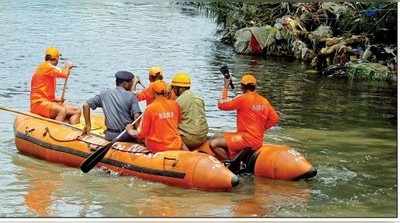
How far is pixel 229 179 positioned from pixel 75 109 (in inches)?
101

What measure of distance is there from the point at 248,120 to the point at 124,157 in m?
1.26

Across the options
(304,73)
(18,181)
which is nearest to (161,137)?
(18,181)

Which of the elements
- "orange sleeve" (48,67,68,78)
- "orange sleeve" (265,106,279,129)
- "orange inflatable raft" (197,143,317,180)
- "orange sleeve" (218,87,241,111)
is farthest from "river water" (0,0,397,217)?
"orange sleeve" (48,67,68,78)

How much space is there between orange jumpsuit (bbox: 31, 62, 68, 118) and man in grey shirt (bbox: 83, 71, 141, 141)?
1154mm

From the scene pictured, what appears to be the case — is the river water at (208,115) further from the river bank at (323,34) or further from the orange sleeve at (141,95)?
the orange sleeve at (141,95)

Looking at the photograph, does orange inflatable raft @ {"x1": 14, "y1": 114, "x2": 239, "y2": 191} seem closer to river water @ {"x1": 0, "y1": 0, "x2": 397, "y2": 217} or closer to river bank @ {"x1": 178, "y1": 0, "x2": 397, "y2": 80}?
river water @ {"x1": 0, "y1": 0, "x2": 397, "y2": 217}

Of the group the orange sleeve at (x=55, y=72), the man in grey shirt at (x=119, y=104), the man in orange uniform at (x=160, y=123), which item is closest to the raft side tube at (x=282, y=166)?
the man in orange uniform at (x=160, y=123)

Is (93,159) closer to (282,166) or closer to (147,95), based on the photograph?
(147,95)

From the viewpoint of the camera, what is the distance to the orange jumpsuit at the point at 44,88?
9.83m

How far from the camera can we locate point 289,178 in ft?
28.2

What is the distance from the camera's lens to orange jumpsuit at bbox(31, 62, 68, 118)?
9.83 metres

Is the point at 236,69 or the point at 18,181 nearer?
the point at 18,181

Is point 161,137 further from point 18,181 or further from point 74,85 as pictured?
point 74,85

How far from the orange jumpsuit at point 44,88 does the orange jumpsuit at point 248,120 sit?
2.18 meters
